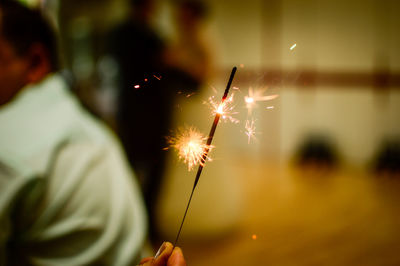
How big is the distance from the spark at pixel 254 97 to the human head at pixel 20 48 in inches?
11.4

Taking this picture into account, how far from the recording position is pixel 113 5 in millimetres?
3004

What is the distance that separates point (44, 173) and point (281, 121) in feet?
6.34

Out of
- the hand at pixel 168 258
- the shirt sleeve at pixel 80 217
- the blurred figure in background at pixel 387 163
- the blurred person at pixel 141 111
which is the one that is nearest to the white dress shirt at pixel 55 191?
the shirt sleeve at pixel 80 217

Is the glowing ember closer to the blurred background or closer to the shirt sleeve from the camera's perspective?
the blurred background

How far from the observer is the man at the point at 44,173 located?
35cm

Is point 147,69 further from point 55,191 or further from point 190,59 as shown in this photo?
point 55,191

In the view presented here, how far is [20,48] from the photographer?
36 cm

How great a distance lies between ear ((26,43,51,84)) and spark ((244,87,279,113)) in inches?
11.6

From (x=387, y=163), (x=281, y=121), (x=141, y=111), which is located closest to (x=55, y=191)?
(x=141, y=111)

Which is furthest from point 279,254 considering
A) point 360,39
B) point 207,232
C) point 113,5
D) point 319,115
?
point 113,5

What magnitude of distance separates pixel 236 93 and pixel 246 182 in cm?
204

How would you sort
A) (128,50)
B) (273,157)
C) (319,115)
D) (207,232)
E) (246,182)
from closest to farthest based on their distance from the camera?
(128,50), (207,232), (246,182), (273,157), (319,115)

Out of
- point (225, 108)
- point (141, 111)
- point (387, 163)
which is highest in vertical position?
point (141, 111)

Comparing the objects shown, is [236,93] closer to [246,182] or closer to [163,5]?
[246,182]
